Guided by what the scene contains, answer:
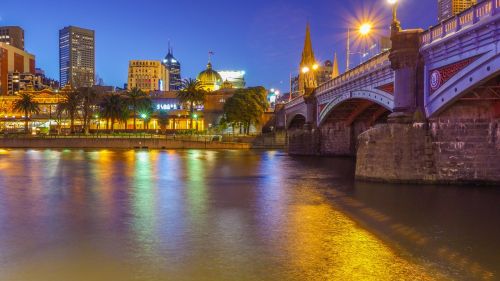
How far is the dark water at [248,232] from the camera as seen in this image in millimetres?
11172

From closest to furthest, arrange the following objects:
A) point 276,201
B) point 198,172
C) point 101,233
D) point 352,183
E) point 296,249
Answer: point 296,249
point 101,233
point 276,201
point 352,183
point 198,172

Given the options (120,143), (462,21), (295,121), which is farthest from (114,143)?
(462,21)

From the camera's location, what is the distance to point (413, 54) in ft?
90.4

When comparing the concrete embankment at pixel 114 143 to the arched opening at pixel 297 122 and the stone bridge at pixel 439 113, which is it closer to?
the arched opening at pixel 297 122

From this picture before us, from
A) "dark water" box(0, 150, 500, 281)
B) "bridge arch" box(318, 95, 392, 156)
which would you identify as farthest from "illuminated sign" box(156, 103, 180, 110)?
"dark water" box(0, 150, 500, 281)

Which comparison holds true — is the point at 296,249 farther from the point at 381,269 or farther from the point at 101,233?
the point at 101,233

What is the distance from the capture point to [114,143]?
8412cm

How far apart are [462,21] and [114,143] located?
69867mm

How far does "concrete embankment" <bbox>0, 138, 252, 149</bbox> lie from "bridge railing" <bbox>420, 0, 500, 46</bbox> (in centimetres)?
5859

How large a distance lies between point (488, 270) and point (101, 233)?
10.7 metres

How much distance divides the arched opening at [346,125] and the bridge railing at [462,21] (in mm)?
23780

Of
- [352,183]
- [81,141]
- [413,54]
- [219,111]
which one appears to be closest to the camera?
[413,54]

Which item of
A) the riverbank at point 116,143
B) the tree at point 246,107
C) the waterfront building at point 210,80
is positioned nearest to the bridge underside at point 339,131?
the riverbank at point 116,143

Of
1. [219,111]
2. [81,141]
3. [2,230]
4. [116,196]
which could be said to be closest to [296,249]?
[2,230]
